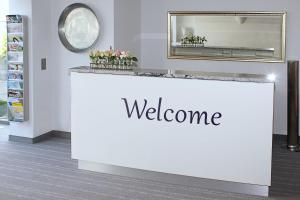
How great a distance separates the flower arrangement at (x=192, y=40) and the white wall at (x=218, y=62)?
260 millimetres

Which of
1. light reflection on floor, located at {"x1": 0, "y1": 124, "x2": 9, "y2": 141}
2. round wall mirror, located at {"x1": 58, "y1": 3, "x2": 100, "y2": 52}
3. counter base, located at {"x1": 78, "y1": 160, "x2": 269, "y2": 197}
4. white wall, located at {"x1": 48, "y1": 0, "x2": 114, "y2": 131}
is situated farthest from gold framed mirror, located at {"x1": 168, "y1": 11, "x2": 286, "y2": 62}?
light reflection on floor, located at {"x1": 0, "y1": 124, "x2": 9, "y2": 141}

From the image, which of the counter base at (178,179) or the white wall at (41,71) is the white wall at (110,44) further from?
the counter base at (178,179)

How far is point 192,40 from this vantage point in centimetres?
661

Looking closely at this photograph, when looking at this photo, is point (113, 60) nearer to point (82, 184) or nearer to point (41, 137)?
point (82, 184)

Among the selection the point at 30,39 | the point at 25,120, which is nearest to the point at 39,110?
the point at 25,120

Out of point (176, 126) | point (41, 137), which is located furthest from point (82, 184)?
point (41, 137)

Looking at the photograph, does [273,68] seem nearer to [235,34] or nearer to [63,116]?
[235,34]

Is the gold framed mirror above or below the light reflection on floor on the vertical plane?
above

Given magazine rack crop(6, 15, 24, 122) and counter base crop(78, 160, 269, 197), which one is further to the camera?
magazine rack crop(6, 15, 24, 122)

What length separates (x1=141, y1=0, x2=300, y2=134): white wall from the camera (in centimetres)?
612

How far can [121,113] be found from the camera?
15.4 feet

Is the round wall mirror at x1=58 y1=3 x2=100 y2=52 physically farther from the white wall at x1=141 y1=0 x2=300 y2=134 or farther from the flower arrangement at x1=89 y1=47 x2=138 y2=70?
the flower arrangement at x1=89 y1=47 x2=138 y2=70

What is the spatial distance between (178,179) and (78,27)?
8.91ft

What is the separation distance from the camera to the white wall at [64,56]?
19.5 ft
